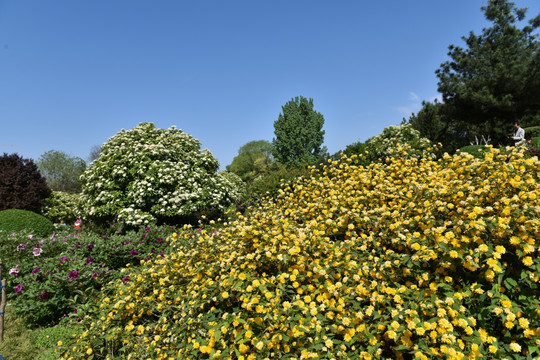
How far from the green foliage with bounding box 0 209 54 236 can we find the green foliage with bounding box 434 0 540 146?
21284mm

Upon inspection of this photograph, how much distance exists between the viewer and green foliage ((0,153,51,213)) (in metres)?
11.5

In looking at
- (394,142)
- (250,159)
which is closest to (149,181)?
Result: (394,142)

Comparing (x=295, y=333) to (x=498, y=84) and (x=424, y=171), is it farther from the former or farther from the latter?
(x=498, y=84)

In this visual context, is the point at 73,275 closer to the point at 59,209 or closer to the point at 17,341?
the point at 17,341

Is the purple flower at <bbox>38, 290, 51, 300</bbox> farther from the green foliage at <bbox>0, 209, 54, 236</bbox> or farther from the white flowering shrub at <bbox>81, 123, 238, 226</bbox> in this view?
the green foliage at <bbox>0, 209, 54, 236</bbox>

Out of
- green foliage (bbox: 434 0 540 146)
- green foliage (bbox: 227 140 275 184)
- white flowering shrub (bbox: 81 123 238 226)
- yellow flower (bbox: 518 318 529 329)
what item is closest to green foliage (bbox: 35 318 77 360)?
white flowering shrub (bbox: 81 123 238 226)

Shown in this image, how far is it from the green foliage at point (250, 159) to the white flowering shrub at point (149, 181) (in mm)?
29988

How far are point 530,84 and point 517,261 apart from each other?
21.0m

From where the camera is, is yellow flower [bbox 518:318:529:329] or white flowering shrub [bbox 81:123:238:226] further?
white flowering shrub [bbox 81:123:238:226]

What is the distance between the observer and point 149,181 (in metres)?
8.05

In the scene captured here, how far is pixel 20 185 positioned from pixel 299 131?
2018 cm

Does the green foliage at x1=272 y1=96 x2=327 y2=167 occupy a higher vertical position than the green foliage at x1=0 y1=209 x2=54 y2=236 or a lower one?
higher

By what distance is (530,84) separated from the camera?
676 inches

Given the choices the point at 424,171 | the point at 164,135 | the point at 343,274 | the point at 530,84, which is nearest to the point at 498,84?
the point at 530,84
